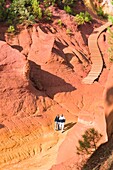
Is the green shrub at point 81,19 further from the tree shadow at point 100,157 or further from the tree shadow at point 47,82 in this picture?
the tree shadow at point 100,157

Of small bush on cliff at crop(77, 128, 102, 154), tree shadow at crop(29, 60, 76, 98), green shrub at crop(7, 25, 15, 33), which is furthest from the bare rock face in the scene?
green shrub at crop(7, 25, 15, 33)

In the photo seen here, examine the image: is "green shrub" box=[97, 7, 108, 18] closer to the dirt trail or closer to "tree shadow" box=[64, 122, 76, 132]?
"tree shadow" box=[64, 122, 76, 132]

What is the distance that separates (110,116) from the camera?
7.49 meters

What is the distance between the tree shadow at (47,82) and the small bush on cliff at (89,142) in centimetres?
903

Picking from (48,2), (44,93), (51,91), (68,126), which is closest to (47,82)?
(51,91)

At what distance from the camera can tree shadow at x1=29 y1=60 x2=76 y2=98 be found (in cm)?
1983

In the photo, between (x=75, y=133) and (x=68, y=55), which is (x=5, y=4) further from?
(x=75, y=133)

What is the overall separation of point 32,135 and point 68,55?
349 inches

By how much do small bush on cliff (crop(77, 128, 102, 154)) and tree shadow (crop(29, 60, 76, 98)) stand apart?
903 cm

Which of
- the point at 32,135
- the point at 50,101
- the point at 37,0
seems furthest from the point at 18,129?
the point at 37,0

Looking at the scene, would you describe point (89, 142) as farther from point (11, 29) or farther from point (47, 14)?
point (47, 14)

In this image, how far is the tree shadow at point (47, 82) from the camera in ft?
65.1

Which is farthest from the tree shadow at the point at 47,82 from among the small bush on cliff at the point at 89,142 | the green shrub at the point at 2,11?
the small bush on cliff at the point at 89,142

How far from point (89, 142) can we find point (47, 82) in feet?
34.2
